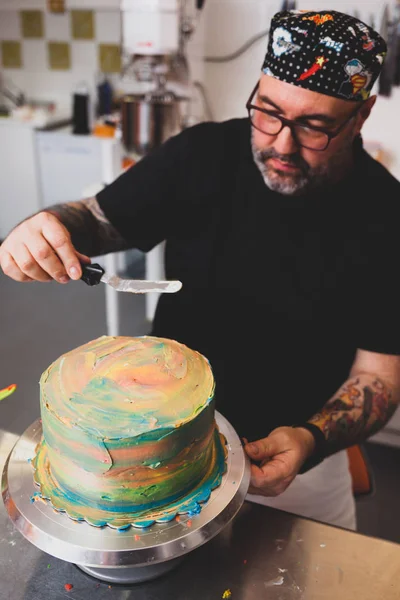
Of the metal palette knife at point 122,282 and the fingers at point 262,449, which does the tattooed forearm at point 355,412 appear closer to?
the fingers at point 262,449

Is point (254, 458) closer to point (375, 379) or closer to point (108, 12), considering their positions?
point (375, 379)

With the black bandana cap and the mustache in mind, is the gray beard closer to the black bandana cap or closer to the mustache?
the mustache

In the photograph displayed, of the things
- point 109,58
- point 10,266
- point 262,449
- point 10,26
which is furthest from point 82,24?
point 262,449

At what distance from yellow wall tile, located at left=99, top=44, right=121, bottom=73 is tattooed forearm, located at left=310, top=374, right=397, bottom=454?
2.89 meters

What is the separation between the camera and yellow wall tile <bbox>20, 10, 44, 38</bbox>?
3.32m

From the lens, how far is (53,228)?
890 millimetres

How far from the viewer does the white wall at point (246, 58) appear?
6.21 ft

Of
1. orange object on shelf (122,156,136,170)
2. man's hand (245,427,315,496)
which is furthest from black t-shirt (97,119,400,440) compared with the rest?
orange object on shelf (122,156,136,170)

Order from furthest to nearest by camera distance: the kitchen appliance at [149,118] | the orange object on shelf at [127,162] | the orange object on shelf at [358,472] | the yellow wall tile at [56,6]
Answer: the yellow wall tile at [56,6] < the orange object on shelf at [127,162] < the kitchen appliance at [149,118] < the orange object on shelf at [358,472]

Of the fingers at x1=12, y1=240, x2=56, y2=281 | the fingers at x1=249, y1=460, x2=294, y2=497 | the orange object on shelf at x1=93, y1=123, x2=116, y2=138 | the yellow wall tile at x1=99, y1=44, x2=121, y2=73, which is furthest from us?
the yellow wall tile at x1=99, y1=44, x2=121, y2=73

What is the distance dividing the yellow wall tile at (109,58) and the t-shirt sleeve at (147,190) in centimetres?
243

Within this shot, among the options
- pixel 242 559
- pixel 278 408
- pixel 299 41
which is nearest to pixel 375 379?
pixel 278 408

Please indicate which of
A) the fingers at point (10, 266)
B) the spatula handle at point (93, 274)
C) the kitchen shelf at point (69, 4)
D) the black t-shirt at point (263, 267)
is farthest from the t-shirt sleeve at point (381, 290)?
the kitchen shelf at point (69, 4)

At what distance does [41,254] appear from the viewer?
87 cm
